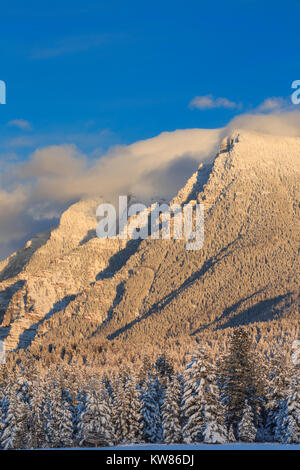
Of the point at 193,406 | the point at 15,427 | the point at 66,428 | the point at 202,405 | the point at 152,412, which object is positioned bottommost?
the point at 66,428

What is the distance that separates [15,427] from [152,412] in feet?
68.6

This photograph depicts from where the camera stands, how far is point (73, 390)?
130875 millimetres

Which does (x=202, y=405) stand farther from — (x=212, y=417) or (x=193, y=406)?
(x=212, y=417)

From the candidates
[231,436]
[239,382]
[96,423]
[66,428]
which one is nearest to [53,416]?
[66,428]

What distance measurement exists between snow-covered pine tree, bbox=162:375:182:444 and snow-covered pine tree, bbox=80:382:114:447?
1037cm

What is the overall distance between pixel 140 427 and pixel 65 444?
12.2 meters

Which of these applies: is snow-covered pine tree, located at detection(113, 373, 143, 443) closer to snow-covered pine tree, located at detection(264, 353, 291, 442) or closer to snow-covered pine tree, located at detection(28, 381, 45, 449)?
snow-covered pine tree, located at detection(28, 381, 45, 449)

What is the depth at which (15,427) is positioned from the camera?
4496 inches

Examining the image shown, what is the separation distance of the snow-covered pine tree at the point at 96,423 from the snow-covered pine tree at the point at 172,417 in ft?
34.0

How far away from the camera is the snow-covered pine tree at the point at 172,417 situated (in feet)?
329

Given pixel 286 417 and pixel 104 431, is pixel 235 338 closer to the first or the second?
pixel 286 417

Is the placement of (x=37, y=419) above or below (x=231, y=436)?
above

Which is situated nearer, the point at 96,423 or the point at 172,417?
the point at 172,417
